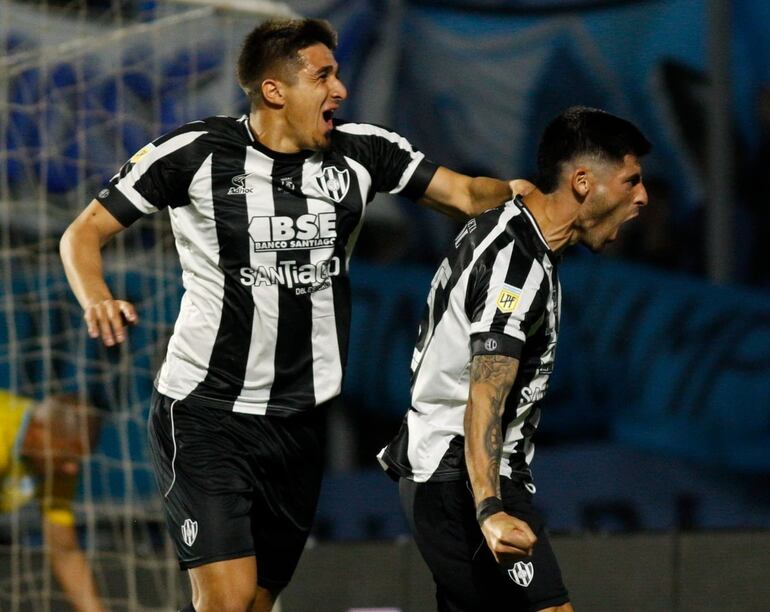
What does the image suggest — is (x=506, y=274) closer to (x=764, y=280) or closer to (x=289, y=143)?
(x=289, y=143)

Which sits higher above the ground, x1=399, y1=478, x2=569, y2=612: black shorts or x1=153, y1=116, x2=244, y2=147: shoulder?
x1=153, y1=116, x2=244, y2=147: shoulder

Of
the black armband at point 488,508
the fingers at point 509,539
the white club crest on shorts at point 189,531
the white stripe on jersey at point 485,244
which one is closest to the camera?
the fingers at point 509,539

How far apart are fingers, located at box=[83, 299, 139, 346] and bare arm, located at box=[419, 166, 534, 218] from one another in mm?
1011

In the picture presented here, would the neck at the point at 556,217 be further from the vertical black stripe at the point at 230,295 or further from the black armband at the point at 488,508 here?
the vertical black stripe at the point at 230,295

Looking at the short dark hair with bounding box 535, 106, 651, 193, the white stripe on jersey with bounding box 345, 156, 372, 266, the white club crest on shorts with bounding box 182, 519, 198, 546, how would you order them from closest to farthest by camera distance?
1. the short dark hair with bounding box 535, 106, 651, 193
2. the white club crest on shorts with bounding box 182, 519, 198, 546
3. the white stripe on jersey with bounding box 345, 156, 372, 266

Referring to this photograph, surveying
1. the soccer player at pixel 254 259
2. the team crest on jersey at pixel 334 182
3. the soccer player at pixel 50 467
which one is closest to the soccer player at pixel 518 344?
the soccer player at pixel 254 259

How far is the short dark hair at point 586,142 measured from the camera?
3121 millimetres

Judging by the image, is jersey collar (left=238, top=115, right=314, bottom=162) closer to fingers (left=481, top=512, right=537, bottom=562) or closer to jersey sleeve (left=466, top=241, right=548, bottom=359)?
jersey sleeve (left=466, top=241, right=548, bottom=359)

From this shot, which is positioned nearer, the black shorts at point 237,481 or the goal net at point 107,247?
the black shorts at point 237,481

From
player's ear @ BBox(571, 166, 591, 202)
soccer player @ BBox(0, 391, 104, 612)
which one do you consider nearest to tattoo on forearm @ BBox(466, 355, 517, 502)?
player's ear @ BBox(571, 166, 591, 202)

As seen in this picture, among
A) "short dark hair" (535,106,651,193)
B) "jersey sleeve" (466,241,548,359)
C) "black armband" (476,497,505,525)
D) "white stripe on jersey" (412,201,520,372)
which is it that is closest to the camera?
"black armband" (476,497,505,525)

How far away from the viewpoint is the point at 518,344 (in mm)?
2875

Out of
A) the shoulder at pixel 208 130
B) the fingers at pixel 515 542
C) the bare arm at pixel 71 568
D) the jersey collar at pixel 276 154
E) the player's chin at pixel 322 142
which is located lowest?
the bare arm at pixel 71 568

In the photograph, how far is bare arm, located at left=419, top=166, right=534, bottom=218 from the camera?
352cm
